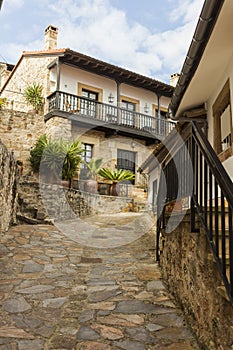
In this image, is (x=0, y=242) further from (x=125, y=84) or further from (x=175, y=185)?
(x=125, y=84)

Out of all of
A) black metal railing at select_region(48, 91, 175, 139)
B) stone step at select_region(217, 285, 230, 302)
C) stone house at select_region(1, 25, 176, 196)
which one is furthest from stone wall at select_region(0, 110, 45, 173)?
stone step at select_region(217, 285, 230, 302)

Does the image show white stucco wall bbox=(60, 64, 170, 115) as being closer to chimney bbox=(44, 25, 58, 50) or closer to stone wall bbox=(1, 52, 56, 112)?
stone wall bbox=(1, 52, 56, 112)

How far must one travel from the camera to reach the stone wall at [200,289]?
212 centimetres

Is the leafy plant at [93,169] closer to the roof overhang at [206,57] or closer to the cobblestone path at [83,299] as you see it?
the cobblestone path at [83,299]

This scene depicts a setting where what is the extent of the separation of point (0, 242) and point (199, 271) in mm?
4347

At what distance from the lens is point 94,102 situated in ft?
48.2

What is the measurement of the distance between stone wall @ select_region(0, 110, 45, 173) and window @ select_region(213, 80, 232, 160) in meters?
9.42

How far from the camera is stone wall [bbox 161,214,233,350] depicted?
6.94 ft

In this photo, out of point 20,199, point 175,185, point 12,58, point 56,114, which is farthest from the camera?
point 12,58

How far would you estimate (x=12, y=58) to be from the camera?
65.4 feet

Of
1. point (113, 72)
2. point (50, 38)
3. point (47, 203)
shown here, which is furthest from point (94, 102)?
point (47, 203)

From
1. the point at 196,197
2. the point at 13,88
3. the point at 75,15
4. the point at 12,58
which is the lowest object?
the point at 196,197

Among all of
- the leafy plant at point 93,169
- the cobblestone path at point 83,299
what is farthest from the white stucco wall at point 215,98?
the leafy plant at point 93,169

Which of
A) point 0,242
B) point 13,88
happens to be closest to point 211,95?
point 0,242
